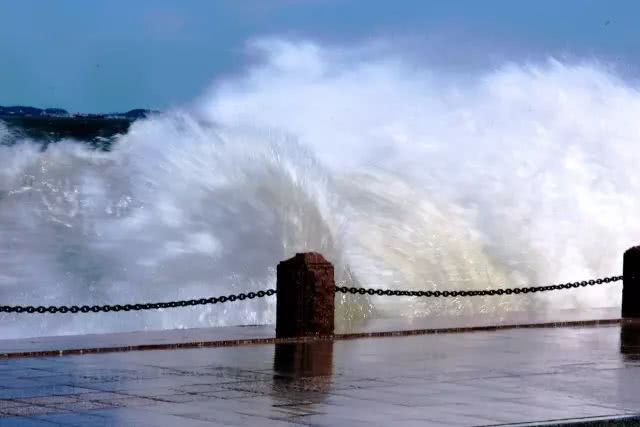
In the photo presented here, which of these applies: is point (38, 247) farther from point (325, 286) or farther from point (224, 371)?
point (224, 371)

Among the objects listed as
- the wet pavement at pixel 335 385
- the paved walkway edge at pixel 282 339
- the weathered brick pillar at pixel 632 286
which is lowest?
the wet pavement at pixel 335 385

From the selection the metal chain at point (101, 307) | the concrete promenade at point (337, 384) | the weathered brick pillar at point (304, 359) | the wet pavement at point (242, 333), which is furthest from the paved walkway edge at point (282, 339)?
the metal chain at point (101, 307)

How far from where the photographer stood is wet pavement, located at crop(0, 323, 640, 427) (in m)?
8.23

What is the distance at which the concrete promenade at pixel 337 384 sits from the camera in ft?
27.0

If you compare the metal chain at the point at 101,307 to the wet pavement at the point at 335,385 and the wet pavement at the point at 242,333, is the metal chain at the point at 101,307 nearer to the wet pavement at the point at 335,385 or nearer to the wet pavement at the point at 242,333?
the wet pavement at the point at 242,333

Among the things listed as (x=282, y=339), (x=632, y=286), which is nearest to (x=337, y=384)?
(x=282, y=339)

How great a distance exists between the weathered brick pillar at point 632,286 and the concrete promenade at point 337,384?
3395mm

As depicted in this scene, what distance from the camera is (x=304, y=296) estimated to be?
13750mm

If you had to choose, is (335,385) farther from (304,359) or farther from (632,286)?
(632,286)

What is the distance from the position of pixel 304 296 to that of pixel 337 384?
3984 millimetres

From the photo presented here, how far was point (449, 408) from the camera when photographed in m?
8.58

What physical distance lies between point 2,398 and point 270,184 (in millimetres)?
13722

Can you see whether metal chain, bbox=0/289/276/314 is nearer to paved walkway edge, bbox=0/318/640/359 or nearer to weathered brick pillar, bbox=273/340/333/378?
paved walkway edge, bbox=0/318/640/359

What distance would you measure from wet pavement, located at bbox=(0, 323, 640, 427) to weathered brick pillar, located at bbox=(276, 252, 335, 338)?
1.92 ft
